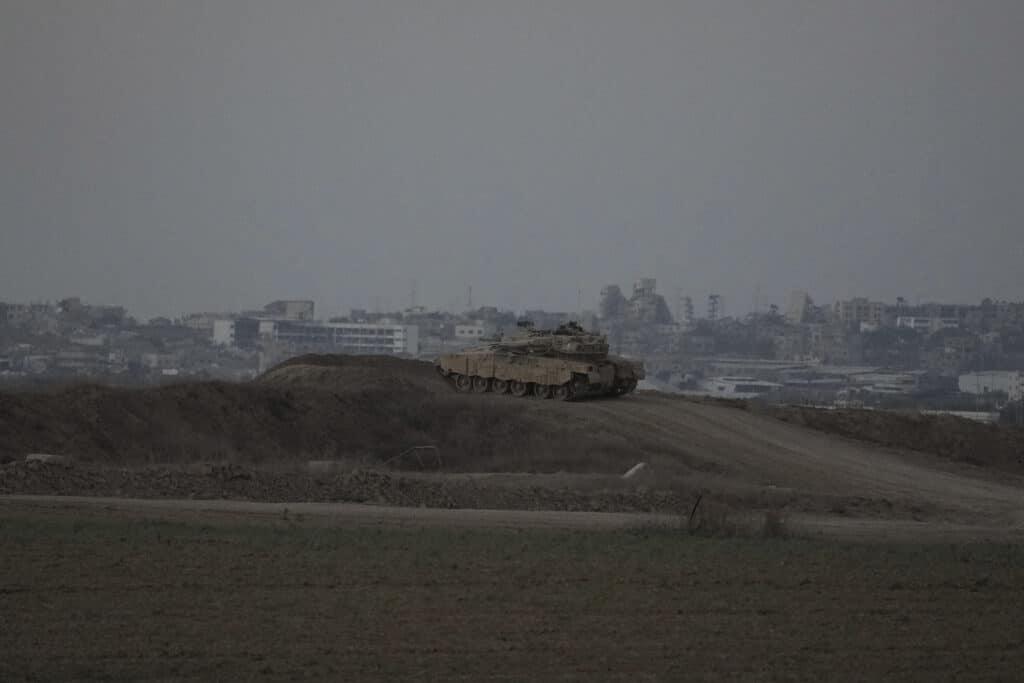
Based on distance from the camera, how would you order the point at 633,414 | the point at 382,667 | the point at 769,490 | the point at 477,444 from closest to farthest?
the point at 382,667
the point at 769,490
the point at 477,444
the point at 633,414

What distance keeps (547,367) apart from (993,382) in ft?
171

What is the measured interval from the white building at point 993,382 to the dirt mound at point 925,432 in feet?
127

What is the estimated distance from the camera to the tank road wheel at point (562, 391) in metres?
44.7

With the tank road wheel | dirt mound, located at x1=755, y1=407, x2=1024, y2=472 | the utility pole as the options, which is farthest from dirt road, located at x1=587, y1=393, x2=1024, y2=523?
the utility pole

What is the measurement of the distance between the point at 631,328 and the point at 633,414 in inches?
2947

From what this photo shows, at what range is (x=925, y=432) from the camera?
153 ft

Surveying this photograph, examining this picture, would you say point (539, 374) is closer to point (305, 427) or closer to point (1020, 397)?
point (305, 427)

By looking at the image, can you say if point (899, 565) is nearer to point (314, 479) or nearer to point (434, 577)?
point (434, 577)

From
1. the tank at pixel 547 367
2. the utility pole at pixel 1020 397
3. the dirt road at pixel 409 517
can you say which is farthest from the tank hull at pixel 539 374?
the utility pole at pixel 1020 397

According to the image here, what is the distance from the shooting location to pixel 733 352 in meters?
117

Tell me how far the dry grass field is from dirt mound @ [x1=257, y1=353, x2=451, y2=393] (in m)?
19.5

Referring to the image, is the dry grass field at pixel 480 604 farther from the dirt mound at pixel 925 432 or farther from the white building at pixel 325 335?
the white building at pixel 325 335

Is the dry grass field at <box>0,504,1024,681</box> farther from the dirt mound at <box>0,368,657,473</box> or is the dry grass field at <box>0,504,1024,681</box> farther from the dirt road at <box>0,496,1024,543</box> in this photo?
the dirt mound at <box>0,368,657,473</box>

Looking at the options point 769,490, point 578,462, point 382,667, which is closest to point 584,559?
point 382,667
